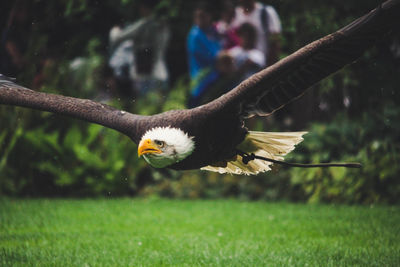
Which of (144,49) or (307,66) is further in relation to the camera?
(144,49)

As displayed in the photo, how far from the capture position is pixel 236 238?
5434 mm

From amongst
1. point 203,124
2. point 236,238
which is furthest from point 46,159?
point 203,124

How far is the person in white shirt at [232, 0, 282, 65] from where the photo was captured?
7.52m

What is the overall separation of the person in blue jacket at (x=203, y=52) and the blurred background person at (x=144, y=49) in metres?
1.58

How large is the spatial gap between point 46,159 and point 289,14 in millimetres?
4502

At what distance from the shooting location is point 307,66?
12.2 feet

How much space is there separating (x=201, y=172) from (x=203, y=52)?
1.96 m

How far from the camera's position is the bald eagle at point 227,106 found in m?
3.44

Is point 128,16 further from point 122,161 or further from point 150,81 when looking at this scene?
point 122,161

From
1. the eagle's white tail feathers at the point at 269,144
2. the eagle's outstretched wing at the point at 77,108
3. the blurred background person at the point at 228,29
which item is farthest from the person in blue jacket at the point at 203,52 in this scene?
the eagle's outstretched wing at the point at 77,108

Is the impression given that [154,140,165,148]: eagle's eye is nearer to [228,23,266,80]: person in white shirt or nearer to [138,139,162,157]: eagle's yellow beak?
[138,139,162,157]: eagle's yellow beak

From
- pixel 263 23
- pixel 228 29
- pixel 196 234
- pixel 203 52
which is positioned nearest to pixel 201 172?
pixel 203 52

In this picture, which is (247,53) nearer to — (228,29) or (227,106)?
(228,29)

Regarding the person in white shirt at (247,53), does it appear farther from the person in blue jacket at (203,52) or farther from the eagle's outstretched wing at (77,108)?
the eagle's outstretched wing at (77,108)
